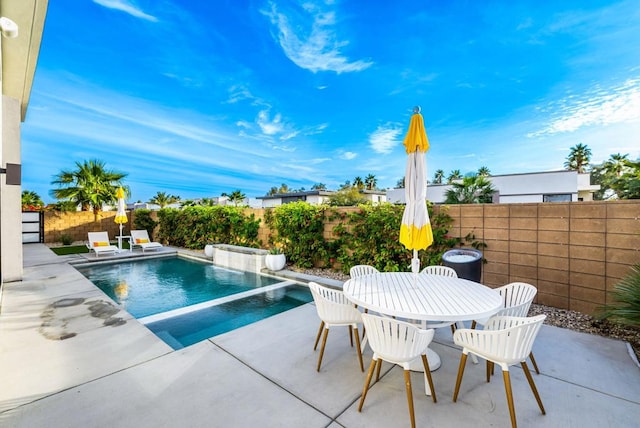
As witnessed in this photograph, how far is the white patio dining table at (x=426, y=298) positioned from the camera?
2.18m

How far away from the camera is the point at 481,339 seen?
2.07m

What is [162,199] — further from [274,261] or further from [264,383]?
[264,383]

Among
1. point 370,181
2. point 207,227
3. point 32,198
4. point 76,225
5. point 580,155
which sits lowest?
point 76,225

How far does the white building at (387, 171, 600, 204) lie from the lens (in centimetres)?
1903

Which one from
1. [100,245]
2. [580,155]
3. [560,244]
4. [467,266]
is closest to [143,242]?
[100,245]

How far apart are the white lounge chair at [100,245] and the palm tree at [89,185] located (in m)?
3.89

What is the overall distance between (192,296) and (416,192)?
5.24 meters

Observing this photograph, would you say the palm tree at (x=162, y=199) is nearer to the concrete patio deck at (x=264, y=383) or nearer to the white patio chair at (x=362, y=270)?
the concrete patio deck at (x=264, y=383)

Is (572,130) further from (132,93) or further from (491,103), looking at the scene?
(132,93)

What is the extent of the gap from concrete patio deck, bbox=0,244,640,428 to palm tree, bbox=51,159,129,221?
13247mm

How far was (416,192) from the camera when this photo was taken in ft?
10.1

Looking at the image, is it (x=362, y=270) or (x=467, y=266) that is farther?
(x=467, y=266)

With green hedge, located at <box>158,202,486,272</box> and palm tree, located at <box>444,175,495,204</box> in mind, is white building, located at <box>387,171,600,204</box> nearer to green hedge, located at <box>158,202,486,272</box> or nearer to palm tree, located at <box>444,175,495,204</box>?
palm tree, located at <box>444,175,495,204</box>

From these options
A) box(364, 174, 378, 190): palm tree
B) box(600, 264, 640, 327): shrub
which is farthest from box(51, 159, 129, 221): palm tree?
box(364, 174, 378, 190): palm tree
